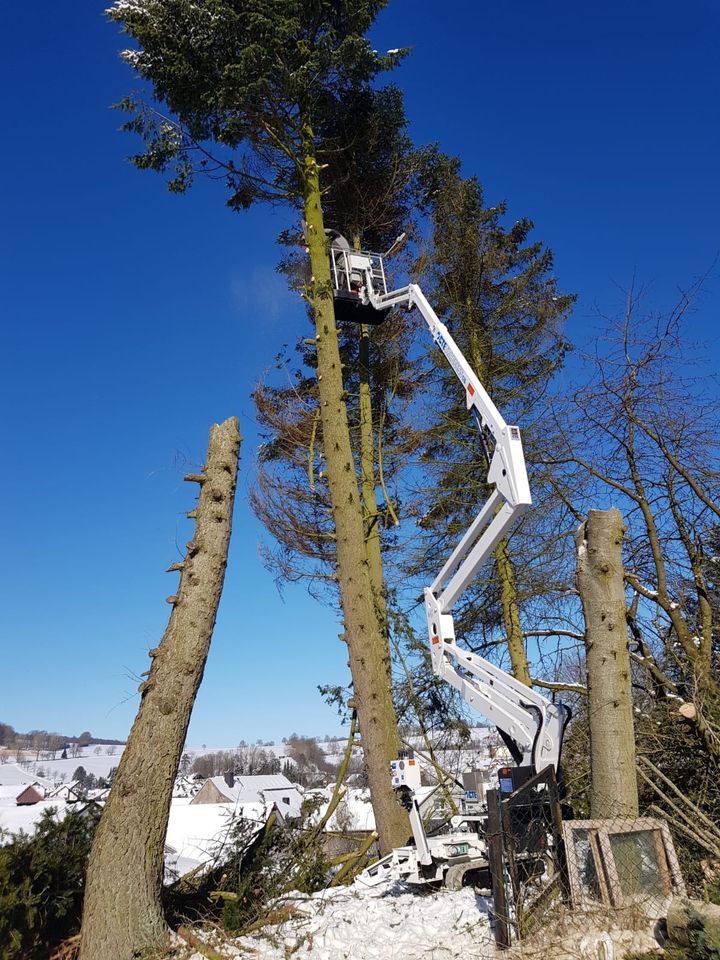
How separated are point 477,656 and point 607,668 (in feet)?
6.84

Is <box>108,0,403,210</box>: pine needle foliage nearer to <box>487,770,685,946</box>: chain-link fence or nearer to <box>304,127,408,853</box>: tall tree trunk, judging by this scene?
<box>304,127,408,853</box>: tall tree trunk

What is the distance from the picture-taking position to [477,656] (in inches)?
289

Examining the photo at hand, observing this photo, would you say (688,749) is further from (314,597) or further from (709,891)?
(314,597)

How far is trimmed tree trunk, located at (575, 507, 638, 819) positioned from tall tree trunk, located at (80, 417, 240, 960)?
122 inches

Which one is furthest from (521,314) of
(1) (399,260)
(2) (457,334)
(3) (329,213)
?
(3) (329,213)

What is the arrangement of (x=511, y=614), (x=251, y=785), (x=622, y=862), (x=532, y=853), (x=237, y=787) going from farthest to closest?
(x=237, y=787) → (x=251, y=785) → (x=511, y=614) → (x=532, y=853) → (x=622, y=862)

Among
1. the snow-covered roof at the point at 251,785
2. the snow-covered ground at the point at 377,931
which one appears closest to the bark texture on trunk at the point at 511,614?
the snow-covered ground at the point at 377,931

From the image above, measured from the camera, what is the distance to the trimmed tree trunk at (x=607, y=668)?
17.0 feet

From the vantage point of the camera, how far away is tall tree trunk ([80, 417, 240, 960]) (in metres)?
4.96

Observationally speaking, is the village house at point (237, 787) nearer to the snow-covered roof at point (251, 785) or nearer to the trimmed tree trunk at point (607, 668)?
the snow-covered roof at point (251, 785)

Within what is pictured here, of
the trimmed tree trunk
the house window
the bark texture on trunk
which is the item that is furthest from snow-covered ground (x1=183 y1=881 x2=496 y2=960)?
the bark texture on trunk

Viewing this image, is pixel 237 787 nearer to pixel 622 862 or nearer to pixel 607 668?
pixel 607 668

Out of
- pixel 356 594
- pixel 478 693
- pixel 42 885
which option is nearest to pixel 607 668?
pixel 478 693

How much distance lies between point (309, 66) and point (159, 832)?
9.19 m
